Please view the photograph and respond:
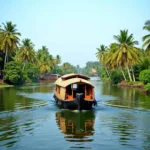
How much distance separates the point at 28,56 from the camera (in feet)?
174

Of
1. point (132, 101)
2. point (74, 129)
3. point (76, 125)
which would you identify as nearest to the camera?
point (74, 129)

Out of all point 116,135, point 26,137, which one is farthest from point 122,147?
point 26,137

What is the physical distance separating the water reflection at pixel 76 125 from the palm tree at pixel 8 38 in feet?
94.3

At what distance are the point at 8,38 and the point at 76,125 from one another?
32.6 meters

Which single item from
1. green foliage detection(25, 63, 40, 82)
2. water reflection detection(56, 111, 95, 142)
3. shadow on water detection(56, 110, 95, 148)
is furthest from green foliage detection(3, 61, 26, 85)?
water reflection detection(56, 111, 95, 142)

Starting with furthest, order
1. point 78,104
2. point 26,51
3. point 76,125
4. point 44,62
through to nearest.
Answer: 1. point 44,62
2. point 26,51
3. point 78,104
4. point 76,125

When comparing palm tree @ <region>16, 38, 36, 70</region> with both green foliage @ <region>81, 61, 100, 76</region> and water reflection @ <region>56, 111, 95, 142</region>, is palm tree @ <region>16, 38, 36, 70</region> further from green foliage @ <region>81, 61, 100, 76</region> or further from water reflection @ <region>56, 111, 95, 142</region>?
green foliage @ <region>81, 61, 100, 76</region>

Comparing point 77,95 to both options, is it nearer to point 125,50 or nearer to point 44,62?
point 125,50

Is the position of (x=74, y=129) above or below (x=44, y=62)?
below

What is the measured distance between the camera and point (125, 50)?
4316 centimetres

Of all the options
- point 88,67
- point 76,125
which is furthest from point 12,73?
point 88,67

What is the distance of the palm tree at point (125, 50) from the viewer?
43.1 m

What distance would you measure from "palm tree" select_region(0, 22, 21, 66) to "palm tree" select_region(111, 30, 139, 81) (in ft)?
56.1

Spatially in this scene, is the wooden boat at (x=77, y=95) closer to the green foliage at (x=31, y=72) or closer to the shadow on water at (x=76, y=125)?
the shadow on water at (x=76, y=125)
